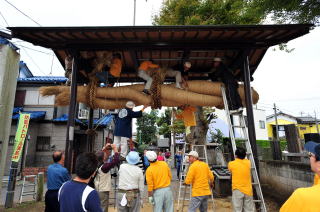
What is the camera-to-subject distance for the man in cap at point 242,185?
15.2 feet

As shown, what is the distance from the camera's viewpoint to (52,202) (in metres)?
4.21

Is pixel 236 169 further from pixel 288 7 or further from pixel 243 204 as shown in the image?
pixel 288 7

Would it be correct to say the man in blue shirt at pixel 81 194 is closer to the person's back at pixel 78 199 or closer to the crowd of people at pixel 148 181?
the person's back at pixel 78 199

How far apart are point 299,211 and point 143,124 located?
40992 millimetres

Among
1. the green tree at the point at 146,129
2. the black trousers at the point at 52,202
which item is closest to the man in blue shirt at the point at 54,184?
the black trousers at the point at 52,202

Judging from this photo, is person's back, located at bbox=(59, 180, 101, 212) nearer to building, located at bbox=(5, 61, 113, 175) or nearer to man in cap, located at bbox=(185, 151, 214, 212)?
man in cap, located at bbox=(185, 151, 214, 212)

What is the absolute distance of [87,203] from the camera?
2289mm

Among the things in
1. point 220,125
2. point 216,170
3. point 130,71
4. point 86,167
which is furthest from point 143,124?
point 86,167

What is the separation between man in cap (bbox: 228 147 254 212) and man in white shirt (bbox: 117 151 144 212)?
2101 millimetres

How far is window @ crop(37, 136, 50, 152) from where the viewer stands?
15961 mm

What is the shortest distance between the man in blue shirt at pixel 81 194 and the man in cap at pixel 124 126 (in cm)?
329

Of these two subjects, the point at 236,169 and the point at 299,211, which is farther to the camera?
the point at 236,169

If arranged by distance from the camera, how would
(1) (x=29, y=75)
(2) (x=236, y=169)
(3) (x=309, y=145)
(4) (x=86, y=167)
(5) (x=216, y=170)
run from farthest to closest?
1. (1) (x=29, y=75)
2. (5) (x=216, y=170)
3. (2) (x=236, y=169)
4. (4) (x=86, y=167)
5. (3) (x=309, y=145)

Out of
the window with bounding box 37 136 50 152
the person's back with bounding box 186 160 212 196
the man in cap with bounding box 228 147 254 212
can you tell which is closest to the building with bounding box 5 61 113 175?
the window with bounding box 37 136 50 152
